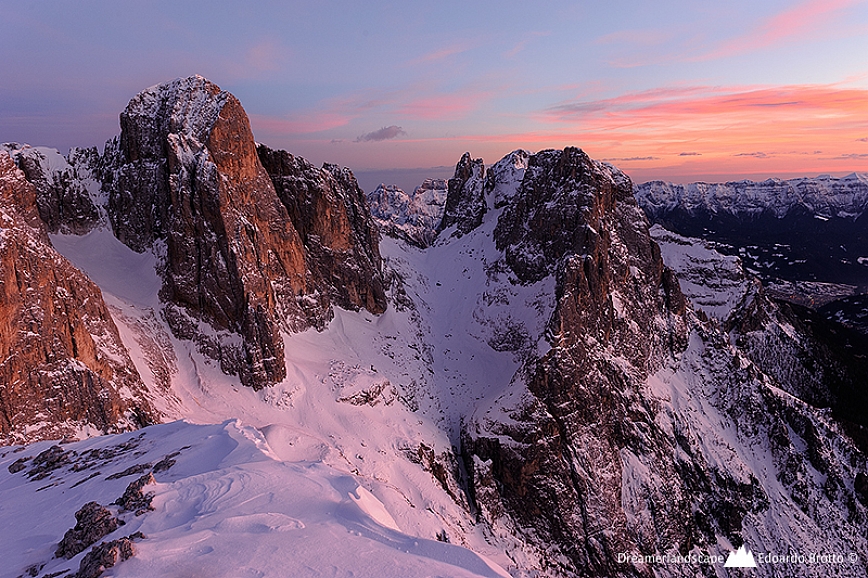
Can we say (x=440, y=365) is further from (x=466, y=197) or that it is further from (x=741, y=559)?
(x=466, y=197)

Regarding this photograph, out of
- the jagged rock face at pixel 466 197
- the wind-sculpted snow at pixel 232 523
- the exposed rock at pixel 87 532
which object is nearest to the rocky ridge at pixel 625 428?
the jagged rock face at pixel 466 197

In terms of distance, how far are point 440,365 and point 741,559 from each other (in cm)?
Answer: 4447

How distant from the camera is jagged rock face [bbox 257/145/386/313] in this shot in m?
66.6

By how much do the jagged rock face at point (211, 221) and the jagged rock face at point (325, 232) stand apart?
4368mm

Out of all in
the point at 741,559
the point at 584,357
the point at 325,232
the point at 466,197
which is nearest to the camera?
the point at 741,559

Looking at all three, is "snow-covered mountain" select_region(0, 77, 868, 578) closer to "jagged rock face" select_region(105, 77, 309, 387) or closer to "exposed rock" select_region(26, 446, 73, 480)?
"jagged rock face" select_region(105, 77, 309, 387)

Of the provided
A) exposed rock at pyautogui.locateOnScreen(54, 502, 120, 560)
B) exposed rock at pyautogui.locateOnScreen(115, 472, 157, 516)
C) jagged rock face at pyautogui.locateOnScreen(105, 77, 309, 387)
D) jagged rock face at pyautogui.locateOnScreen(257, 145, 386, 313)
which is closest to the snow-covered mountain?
jagged rock face at pyautogui.locateOnScreen(105, 77, 309, 387)

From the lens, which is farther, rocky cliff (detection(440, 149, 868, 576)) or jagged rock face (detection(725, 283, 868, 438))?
jagged rock face (detection(725, 283, 868, 438))

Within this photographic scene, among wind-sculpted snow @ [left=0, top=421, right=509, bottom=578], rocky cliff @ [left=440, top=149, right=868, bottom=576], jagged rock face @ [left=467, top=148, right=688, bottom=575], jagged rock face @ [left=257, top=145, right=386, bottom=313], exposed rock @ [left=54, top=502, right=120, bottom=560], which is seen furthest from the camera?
jagged rock face @ [left=257, top=145, right=386, bottom=313]

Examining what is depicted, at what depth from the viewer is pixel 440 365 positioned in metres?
68.2

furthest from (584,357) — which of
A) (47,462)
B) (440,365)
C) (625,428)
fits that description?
(47,462)

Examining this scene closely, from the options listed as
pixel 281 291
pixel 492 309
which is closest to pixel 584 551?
pixel 492 309

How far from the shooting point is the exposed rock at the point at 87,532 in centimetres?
1301

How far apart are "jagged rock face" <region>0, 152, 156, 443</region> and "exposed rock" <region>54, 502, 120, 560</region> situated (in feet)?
90.7
